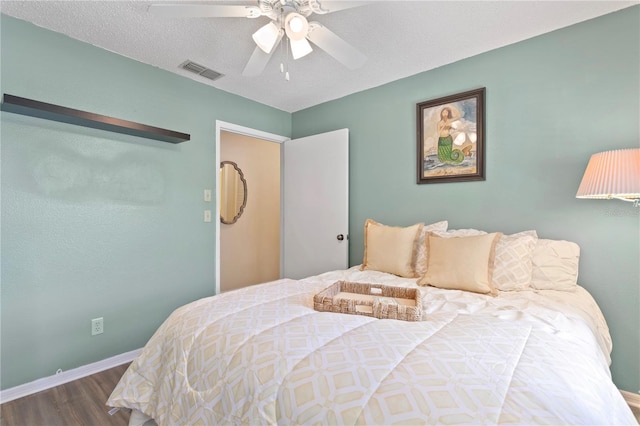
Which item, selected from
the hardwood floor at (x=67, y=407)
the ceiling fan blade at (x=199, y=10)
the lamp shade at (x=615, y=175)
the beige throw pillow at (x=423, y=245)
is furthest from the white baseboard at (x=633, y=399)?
the ceiling fan blade at (x=199, y=10)

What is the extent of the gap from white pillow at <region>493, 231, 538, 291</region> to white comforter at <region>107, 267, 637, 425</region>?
323mm

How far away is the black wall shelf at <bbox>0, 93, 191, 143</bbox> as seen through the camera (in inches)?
74.6

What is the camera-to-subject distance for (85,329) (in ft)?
7.54

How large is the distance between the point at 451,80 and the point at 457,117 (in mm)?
Answer: 331

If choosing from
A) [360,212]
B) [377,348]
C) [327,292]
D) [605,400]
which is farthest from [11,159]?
[605,400]

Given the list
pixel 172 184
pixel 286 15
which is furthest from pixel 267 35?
pixel 172 184

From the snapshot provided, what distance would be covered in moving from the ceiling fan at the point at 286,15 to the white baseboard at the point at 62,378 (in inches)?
93.7

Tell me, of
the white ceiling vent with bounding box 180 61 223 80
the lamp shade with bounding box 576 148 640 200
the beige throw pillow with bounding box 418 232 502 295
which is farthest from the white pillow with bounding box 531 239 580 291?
the white ceiling vent with bounding box 180 61 223 80

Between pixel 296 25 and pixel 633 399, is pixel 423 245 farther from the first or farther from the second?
pixel 296 25

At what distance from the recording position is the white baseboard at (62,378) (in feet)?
6.49

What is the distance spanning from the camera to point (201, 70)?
2721 mm

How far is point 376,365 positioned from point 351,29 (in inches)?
80.7

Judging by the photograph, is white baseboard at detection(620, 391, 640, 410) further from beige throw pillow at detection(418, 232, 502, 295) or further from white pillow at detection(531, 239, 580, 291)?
beige throw pillow at detection(418, 232, 502, 295)

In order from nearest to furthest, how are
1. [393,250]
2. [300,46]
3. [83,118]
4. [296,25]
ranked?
[296,25] < [300,46] < [83,118] < [393,250]
